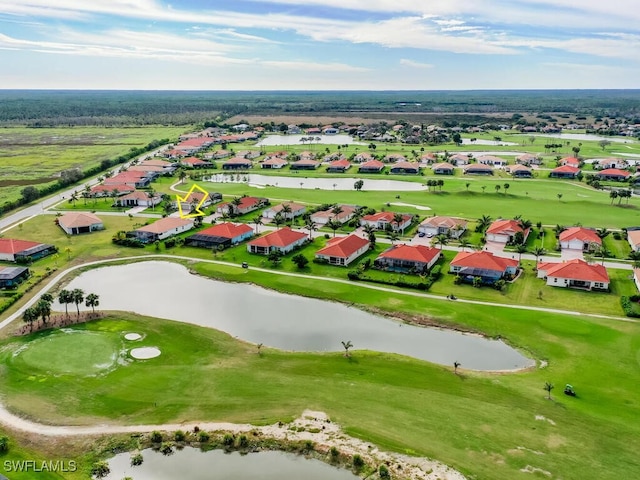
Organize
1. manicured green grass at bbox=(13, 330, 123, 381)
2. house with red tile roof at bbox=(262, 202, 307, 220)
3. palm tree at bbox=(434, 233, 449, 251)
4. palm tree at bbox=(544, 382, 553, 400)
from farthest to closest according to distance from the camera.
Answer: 1. house with red tile roof at bbox=(262, 202, 307, 220)
2. palm tree at bbox=(434, 233, 449, 251)
3. manicured green grass at bbox=(13, 330, 123, 381)
4. palm tree at bbox=(544, 382, 553, 400)

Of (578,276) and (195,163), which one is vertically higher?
(195,163)

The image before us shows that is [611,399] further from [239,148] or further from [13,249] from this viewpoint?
[239,148]

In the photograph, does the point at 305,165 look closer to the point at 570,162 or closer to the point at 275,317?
the point at 570,162

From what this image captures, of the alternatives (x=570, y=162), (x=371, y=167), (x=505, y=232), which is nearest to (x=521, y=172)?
(x=570, y=162)

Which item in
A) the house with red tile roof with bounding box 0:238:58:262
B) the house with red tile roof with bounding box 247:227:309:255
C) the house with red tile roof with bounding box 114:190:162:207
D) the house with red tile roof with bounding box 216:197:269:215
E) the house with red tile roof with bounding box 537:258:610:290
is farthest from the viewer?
the house with red tile roof with bounding box 114:190:162:207

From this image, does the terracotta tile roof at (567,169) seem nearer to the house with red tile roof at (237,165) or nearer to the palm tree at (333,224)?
the palm tree at (333,224)

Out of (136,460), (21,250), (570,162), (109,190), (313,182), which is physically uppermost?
(570,162)

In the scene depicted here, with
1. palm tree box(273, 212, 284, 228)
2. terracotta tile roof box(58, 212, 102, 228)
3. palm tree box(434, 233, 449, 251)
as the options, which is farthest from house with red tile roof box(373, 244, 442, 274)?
terracotta tile roof box(58, 212, 102, 228)

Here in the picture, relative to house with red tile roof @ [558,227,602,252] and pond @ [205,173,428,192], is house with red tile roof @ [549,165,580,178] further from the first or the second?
house with red tile roof @ [558,227,602,252]
